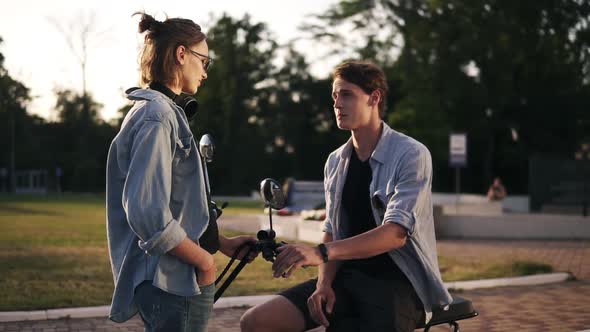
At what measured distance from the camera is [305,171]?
63375 mm

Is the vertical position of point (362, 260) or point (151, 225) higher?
point (151, 225)

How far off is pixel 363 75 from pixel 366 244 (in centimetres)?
80

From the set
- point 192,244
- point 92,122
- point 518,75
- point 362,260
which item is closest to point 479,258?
point 362,260

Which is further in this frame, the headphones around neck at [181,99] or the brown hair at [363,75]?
the brown hair at [363,75]

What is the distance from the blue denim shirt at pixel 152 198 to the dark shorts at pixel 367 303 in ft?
3.08

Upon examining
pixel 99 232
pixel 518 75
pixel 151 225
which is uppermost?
pixel 518 75

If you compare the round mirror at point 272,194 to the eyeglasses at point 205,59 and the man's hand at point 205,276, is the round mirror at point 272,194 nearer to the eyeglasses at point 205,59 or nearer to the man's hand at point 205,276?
the man's hand at point 205,276

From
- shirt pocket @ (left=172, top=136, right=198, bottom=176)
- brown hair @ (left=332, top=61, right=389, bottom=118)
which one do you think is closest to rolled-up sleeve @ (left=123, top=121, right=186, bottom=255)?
shirt pocket @ (left=172, top=136, right=198, bottom=176)

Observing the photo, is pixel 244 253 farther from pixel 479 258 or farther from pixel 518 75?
pixel 518 75

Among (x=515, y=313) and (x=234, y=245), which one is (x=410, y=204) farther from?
(x=515, y=313)

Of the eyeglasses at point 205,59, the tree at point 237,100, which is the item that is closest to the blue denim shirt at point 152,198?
the eyeglasses at point 205,59

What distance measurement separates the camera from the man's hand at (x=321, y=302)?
3.39 meters

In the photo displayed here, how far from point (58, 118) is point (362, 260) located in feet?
243

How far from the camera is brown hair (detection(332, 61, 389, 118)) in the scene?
3.44 m
